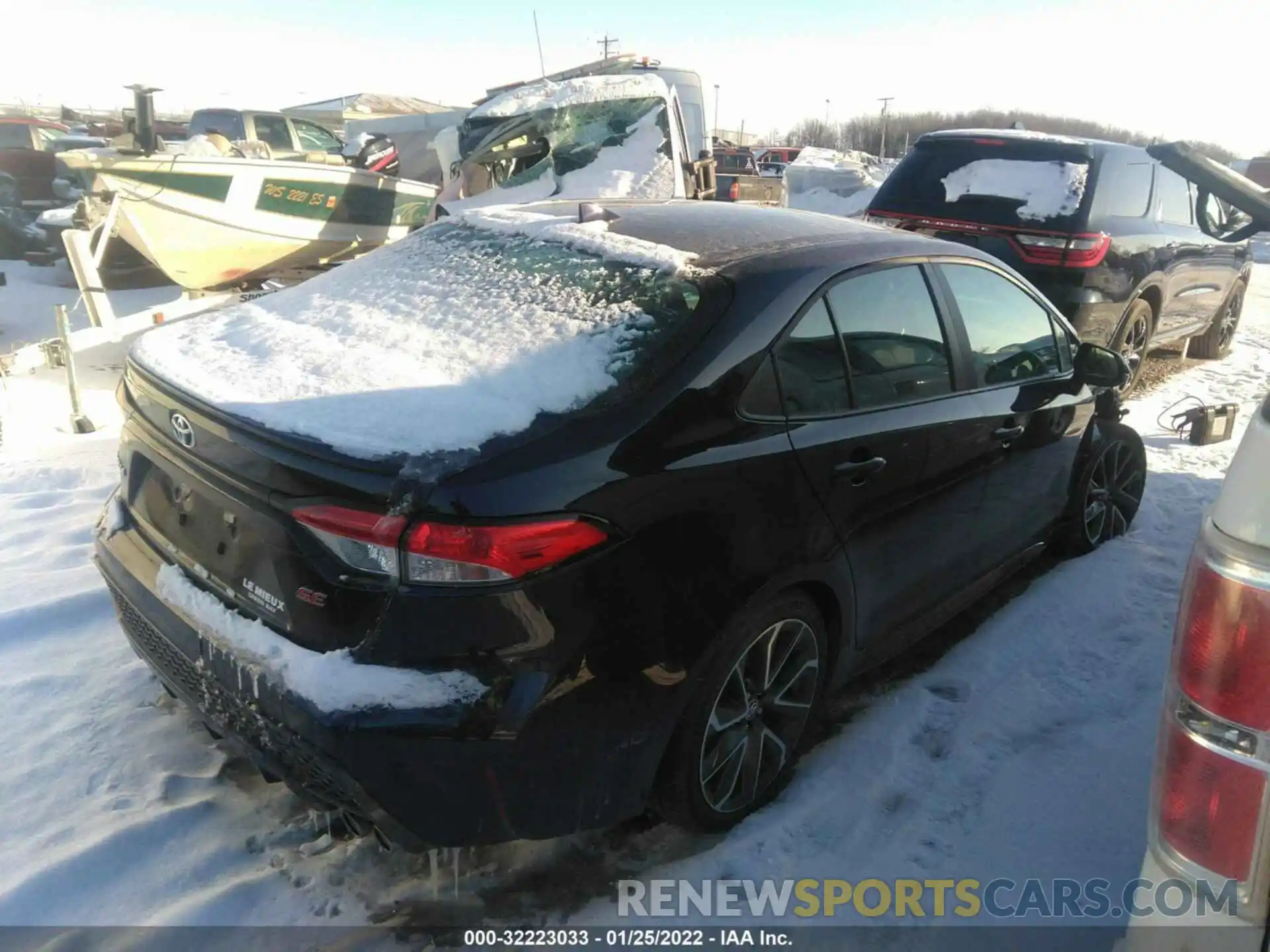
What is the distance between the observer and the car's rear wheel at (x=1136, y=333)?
683cm

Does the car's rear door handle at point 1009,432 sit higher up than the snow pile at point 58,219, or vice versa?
the snow pile at point 58,219

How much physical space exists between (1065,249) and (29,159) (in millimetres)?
17442

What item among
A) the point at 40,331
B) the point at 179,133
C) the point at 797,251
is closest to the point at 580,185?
the point at 40,331

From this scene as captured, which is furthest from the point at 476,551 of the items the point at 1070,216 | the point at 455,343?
the point at 1070,216

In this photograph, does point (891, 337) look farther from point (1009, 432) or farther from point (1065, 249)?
point (1065, 249)

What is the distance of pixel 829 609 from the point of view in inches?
107

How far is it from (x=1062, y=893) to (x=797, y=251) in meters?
1.97

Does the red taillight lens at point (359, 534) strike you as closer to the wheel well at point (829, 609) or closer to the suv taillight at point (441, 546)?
the suv taillight at point (441, 546)

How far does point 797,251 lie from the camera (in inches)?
106

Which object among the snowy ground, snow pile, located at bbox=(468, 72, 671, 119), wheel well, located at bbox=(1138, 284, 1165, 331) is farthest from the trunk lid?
snow pile, located at bbox=(468, 72, 671, 119)

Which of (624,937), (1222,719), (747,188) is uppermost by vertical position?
(1222,719)

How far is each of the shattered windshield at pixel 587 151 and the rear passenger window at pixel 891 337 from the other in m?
6.22

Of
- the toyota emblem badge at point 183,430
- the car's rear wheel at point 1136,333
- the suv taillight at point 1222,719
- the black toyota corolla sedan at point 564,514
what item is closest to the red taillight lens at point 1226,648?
the suv taillight at point 1222,719

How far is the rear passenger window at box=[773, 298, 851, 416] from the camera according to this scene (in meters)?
2.48
